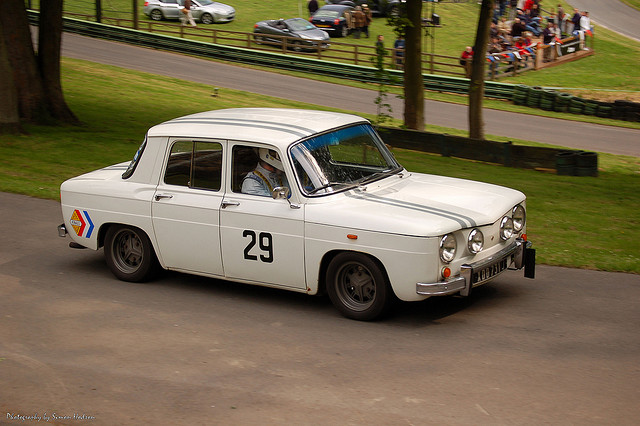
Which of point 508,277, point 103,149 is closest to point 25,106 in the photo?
point 103,149

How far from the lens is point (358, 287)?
281 inches

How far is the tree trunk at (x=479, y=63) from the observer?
19.3 meters

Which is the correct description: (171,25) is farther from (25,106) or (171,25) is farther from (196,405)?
(196,405)

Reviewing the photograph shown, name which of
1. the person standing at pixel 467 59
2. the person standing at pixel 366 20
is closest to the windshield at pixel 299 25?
the person standing at pixel 366 20

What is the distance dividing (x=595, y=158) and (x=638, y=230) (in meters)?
5.96

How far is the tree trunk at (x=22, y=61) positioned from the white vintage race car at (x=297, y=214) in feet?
33.6

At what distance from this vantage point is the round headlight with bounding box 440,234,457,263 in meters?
6.73

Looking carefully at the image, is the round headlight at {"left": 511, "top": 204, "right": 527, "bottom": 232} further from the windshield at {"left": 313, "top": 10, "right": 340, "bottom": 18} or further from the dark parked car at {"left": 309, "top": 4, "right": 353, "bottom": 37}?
the windshield at {"left": 313, "top": 10, "right": 340, "bottom": 18}

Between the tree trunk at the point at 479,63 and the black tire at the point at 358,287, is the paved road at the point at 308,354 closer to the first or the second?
the black tire at the point at 358,287

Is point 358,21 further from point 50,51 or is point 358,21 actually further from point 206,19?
point 50,51

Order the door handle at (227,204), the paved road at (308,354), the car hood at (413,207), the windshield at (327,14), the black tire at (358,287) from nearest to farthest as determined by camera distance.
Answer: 1. the paved road at (308,354)
2. the car hood at (413,207)
3. the black tire at (358,287)
4. the door handle at (227,204)
5. the windshield at (327,14)

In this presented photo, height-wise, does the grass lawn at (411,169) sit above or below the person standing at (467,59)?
below

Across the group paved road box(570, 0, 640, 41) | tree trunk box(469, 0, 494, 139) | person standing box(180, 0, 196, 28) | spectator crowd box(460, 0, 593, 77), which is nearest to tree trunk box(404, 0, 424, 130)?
tree trunk box(469, 0, 494, 139)

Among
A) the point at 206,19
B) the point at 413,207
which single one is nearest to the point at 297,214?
the point at 413,207
